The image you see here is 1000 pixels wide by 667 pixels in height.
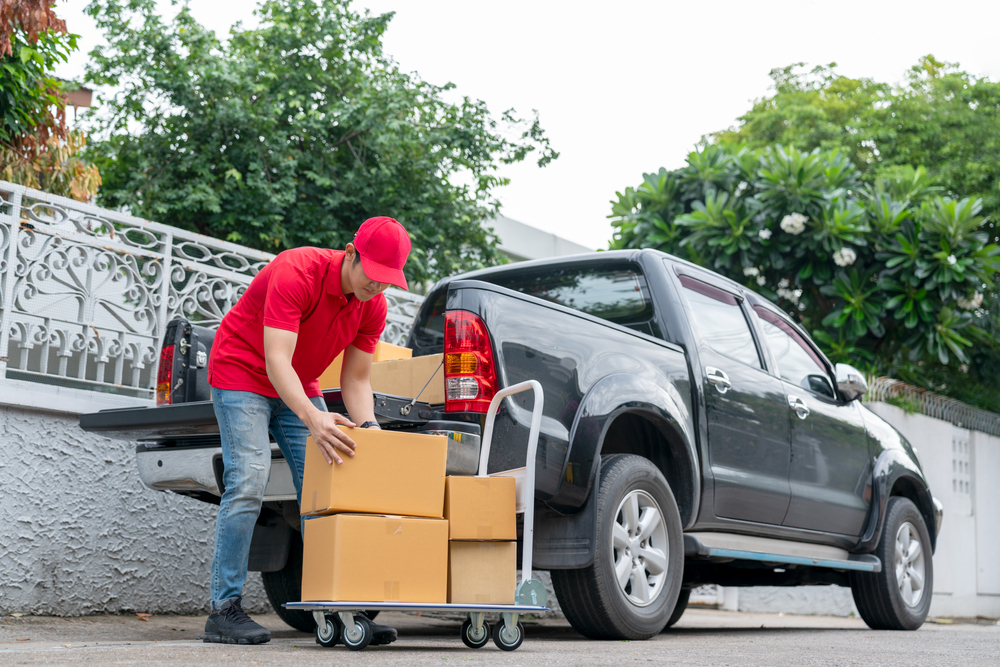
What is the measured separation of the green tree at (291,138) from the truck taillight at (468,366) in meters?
8.15

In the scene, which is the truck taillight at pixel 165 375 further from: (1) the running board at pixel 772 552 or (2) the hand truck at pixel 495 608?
(1) the running board at pixel 772 552

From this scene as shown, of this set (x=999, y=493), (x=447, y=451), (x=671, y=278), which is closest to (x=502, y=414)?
(x=447, y=451)

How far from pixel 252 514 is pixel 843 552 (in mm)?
3831

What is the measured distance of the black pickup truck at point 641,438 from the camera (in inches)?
160

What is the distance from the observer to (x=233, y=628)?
12.2 feet

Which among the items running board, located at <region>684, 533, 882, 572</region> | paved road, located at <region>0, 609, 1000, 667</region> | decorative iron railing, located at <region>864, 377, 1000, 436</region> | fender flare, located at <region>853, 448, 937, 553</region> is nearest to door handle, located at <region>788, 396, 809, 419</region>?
running board, located at <region>684, 533, 882, 572</region>

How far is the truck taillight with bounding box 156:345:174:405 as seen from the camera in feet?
14.6

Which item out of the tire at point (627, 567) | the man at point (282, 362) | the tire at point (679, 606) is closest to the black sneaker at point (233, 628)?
the man at point (282, 362)

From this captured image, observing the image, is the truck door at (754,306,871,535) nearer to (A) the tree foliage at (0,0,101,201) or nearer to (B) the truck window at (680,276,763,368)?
(B) the truck window at (680,276,763,368)

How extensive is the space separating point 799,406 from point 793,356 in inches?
19.3

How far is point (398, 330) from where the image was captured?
7070 mm

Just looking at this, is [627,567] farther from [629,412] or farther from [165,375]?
[165,375]

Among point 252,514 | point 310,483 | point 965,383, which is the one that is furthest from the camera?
point 965,383

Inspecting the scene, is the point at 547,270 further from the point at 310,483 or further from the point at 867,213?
the point at 867,213
